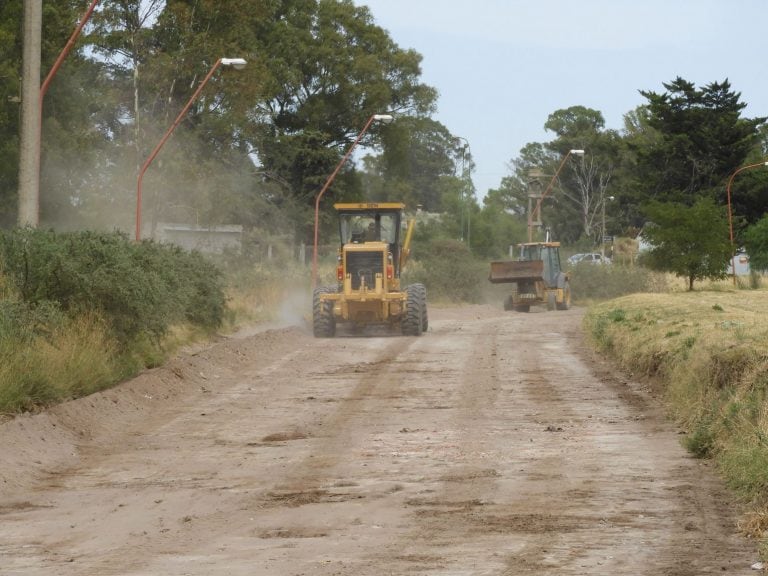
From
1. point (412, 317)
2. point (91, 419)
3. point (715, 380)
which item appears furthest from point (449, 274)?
point (715, 380)

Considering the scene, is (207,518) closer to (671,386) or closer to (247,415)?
(247,415)

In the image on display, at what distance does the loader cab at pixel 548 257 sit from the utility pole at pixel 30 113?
3103cm

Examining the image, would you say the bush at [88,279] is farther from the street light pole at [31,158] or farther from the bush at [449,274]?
the bush at [449,274]

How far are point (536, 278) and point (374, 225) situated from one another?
16285 millimetres

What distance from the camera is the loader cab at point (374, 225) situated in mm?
34188

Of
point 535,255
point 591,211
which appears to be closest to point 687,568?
point 535,255

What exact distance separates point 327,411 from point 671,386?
174 inches

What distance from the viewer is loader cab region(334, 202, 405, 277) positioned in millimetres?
34188

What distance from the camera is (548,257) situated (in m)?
51.2

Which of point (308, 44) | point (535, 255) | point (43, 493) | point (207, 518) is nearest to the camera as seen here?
point (207, 518)

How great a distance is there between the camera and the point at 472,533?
937 centimetres

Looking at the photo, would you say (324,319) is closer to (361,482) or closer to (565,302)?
(565,302)

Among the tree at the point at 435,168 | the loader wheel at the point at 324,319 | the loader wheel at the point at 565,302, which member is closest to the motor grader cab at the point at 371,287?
the loader wheel at the point at 324,319

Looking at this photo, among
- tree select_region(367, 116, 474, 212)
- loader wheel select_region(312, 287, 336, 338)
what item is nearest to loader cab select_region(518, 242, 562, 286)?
loader wheel select_region(312, 287, 336, 338)
